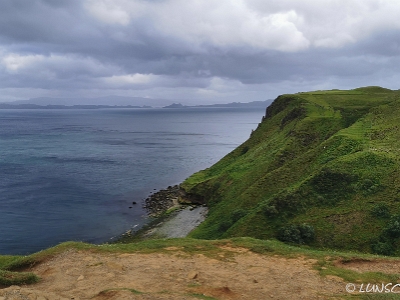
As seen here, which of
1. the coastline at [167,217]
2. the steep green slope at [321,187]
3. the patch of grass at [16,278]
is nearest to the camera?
the patch of grass at [16,278]

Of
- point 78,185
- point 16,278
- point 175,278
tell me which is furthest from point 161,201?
point 175,278

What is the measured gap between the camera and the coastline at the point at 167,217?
51.7 metres

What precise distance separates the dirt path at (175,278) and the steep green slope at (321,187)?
43.3 feet

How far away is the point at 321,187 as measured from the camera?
42.1m

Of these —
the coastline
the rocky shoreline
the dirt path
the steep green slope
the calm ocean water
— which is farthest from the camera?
the rocky shoreline

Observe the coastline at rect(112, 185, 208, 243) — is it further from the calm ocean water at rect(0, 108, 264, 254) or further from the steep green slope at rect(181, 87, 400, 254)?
the steep green slope at rect(181, 87, 400, 254)

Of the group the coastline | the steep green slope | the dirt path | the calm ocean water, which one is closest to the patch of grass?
the dirt path

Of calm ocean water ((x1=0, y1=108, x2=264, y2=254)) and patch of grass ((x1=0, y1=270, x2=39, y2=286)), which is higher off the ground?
patch of grass ((x1=0, y1=270, x2=39, y2=286))

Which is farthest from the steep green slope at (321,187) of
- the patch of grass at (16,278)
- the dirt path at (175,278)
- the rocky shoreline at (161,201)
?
the patch of grass at (16,278)

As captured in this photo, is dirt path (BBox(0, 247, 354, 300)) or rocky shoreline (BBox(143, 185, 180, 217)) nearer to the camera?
dirt path (BBox(0, 247, 354, 300))

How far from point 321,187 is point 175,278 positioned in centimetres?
2767

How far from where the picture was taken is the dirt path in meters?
17.9

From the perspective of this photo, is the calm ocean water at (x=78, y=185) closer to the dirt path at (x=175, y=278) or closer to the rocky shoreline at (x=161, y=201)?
the rocky shoreline at (x=161, y=201)

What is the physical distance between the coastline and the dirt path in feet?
86.4
